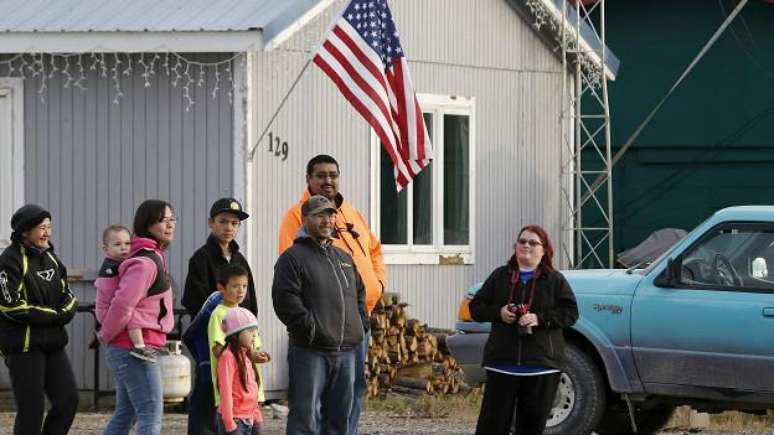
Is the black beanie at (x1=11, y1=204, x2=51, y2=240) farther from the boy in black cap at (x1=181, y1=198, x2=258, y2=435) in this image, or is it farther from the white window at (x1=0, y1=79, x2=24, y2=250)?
the white window at (x1=0, y1=79, x2=24, y2=250)

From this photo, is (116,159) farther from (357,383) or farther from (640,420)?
(357,383)

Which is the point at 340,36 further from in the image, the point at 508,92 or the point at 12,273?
the point at 508,92

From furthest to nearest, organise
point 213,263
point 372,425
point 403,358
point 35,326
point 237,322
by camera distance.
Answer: point 403,358, point 372,425, point 213,263, point 35,326, point 237,322

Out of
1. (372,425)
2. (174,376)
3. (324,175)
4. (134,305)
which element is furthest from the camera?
(372,425)

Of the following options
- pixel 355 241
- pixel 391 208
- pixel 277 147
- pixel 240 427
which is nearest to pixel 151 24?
pixel 277 147

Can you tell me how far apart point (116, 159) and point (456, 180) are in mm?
3802

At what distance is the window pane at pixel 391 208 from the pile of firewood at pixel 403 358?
735mm

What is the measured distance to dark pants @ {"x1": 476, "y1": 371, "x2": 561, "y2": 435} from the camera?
34.6 ft

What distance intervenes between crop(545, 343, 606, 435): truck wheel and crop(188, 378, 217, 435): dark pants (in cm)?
302

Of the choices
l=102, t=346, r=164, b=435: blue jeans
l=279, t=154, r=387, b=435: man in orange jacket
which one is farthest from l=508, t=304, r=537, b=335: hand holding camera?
l=102, t=346, r=164, b=435: blue jeans

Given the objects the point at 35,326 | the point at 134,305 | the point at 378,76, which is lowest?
the point at 35,326

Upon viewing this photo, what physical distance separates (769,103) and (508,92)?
23.5 feet

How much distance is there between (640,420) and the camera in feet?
44.1

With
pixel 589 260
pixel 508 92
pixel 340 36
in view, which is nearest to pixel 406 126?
pixel 340 36
